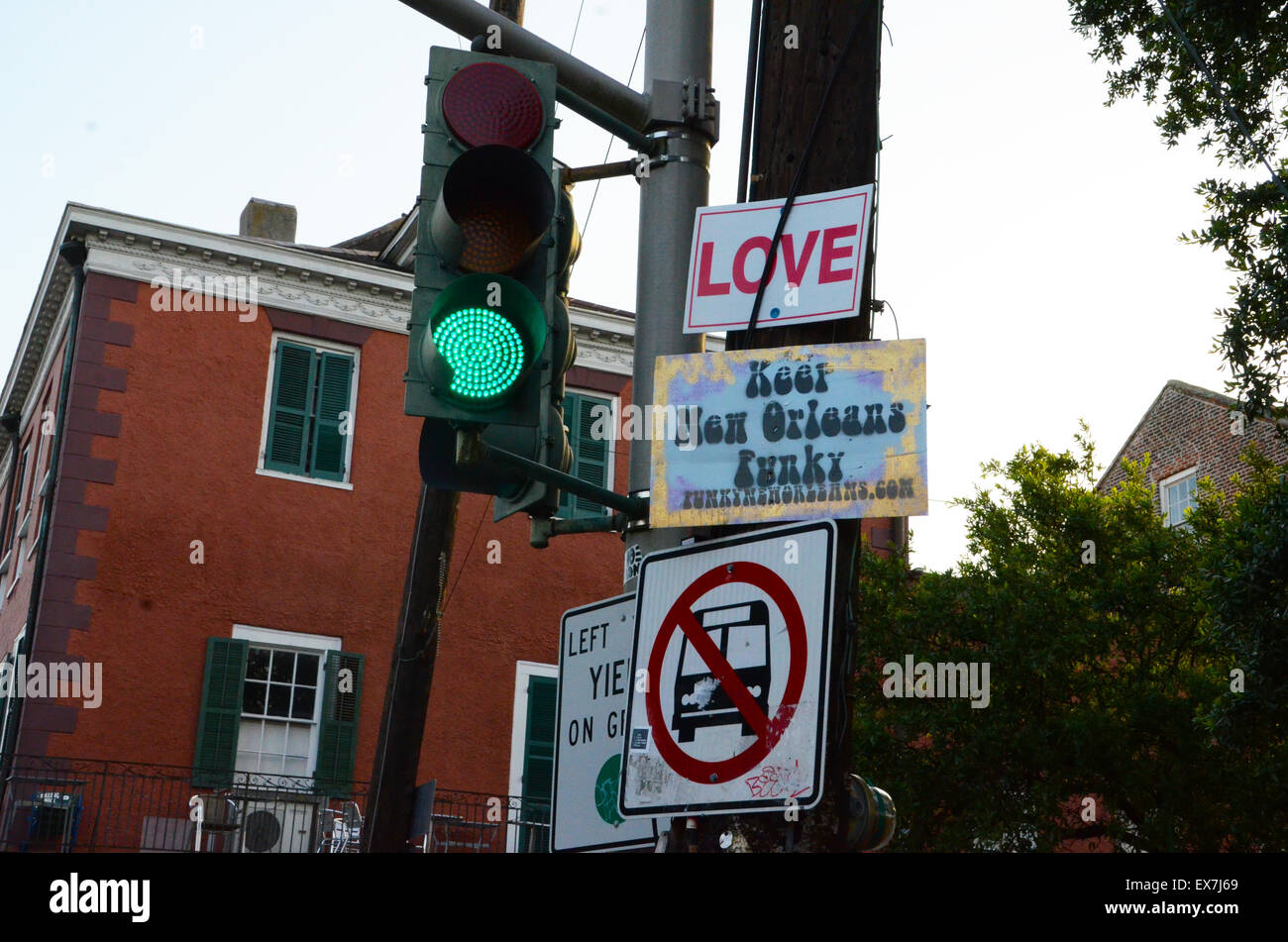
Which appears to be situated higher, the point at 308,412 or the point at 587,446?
the point at 587,446

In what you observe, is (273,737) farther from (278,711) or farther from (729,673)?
(729,673)

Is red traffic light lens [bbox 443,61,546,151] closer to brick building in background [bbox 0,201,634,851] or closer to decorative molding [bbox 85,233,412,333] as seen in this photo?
brick building in background [bbox 0,201,634,851]

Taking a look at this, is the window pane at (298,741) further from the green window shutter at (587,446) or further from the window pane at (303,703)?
the green window shutter at (587,446)

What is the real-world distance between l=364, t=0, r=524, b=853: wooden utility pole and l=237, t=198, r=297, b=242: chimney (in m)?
13.1

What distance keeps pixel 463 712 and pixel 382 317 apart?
6.22 metres

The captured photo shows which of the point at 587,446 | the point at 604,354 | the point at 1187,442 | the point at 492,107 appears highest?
the point at 1187,442

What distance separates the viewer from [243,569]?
68.8 ft

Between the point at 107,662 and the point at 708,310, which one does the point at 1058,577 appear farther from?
the point at 708,310

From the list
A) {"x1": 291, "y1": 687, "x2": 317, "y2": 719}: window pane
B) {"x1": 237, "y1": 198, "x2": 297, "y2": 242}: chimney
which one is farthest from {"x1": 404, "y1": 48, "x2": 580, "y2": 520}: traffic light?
{"x1": 237, "y1": 198, "x2": 297, "y2": 242}: chimney

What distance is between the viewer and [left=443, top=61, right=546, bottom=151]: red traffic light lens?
171 inches

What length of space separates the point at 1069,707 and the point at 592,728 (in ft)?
56.0

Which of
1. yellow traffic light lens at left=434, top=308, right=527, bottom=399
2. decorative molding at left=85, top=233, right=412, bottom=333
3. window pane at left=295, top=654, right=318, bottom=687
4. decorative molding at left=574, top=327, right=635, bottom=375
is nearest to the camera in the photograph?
yellow traffic light lens at left=434, top=308, right=527, bottom=399

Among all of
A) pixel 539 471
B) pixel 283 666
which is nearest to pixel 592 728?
pixel 539 471

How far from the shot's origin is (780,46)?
5102 millimetres
